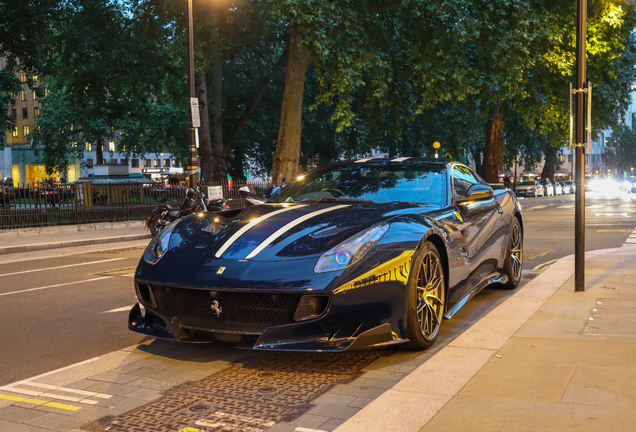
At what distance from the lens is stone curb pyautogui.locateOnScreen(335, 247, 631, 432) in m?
3.29

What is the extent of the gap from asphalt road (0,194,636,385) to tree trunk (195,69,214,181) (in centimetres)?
1814

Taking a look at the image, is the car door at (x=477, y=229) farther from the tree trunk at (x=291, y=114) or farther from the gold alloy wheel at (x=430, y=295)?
the tree trunk at (x=291, y=114)

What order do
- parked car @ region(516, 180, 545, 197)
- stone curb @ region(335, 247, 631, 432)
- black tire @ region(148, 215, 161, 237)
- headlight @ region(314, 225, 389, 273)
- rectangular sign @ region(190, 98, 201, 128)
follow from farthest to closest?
parked car @ region(516, 180, 545, 197) < rectangular sign @ region(190, 98, 201, 128) < black tire @ region(148, 215, 161, 237) < headlight @ region(314, 225, 389, 273) < stone curb @ region(335, 247, 631, 432)

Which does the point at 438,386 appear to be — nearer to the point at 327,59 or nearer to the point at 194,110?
the point at 194,110

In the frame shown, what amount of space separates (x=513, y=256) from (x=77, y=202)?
15.8 metres

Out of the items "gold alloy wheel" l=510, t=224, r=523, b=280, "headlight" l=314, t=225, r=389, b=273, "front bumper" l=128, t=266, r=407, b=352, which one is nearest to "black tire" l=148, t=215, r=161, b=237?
"gold alloy wheel" l=510, t=224, r=523, b=280

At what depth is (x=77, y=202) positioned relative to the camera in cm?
2025

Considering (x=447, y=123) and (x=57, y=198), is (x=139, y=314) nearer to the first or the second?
(x=57, y=198)

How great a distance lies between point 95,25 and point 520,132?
3730 cm

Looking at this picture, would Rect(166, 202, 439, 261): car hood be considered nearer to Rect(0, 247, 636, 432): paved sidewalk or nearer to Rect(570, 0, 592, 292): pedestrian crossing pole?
Rect(0, 247, 636, 432): paved sidewalk

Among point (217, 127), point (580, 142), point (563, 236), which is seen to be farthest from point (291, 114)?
point (580, 142)

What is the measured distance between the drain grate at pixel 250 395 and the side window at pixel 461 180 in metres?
1.86

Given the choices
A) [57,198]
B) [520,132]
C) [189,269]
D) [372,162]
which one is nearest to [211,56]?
[57,198]

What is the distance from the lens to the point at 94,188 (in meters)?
21.2
